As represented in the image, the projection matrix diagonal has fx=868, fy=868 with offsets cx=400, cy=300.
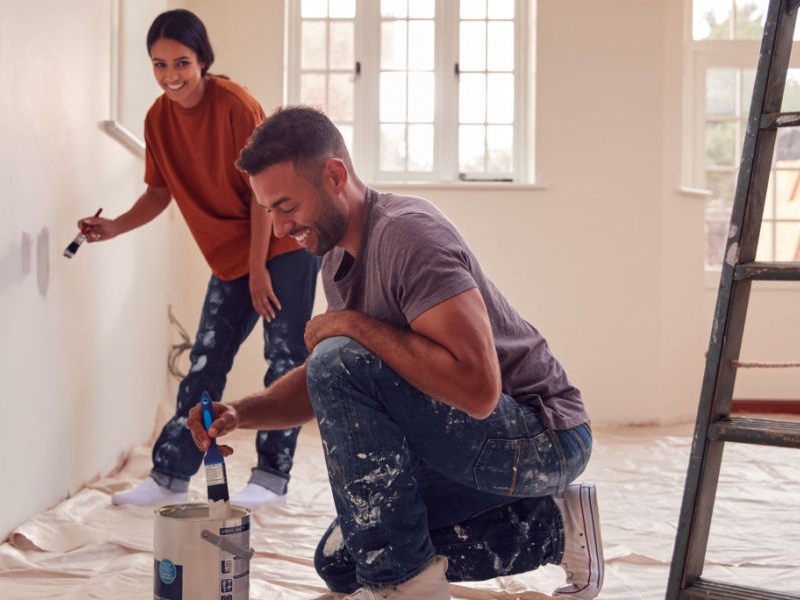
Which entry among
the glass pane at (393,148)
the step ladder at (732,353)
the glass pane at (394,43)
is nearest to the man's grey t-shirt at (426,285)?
the step ladder at (732,353)

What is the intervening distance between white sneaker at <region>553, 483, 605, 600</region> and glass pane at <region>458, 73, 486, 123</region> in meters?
3.27

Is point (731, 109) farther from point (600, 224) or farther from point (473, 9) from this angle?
point (473, 9)

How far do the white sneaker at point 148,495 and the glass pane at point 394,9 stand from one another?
2.96 meters

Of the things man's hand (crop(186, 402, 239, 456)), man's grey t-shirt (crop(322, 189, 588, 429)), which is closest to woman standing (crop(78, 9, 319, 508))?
Answer: man's grey t-shirt (crop(322, 189, 588, 429))

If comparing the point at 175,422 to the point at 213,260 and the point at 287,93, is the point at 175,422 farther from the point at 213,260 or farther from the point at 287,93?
the point at 287,93

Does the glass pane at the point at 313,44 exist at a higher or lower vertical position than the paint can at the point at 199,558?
higher

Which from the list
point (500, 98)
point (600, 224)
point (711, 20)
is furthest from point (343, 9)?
point (711, 20)

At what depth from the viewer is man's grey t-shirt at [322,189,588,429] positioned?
1275 millimetres

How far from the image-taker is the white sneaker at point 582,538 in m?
1.47

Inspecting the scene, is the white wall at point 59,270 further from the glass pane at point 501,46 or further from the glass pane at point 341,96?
Answer: the glass pane at point 501,46

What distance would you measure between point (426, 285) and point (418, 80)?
3411mm

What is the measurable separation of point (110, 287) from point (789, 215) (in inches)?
148

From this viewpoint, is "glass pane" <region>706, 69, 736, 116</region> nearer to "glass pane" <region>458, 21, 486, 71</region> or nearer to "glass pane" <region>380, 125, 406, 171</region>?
"glass pane" <region>458, 21, 486, 71</region>

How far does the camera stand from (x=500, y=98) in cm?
451
